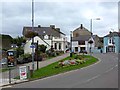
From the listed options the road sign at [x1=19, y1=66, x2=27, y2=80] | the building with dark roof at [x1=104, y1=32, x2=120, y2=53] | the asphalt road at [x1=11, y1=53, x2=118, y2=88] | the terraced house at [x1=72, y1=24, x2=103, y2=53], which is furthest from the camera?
the terraced house at [x1=72, y1=24, x2=103, y2=53]

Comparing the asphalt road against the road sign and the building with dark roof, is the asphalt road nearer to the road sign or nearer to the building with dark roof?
the road sign

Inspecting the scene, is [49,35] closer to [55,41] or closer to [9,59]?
[55,41]

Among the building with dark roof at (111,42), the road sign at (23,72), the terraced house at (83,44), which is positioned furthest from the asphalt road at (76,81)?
the terraced house at (83,44)

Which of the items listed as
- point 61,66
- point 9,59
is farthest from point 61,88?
point 9,59

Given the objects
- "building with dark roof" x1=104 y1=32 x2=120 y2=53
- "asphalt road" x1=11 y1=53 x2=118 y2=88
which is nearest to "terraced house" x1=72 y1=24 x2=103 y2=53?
"building with dark roof" x1=104 y1=32 x2=120 y2=53

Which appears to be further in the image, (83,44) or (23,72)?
(83,44)

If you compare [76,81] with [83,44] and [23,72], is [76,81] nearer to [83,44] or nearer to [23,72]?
[23,72]

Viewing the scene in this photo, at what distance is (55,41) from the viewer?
106 m

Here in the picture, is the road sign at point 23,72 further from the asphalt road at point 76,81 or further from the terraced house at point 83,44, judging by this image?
the terraced house at point 83,44

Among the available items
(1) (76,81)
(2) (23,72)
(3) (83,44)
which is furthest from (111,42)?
(1) (76,81)

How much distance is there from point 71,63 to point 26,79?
1818 cm

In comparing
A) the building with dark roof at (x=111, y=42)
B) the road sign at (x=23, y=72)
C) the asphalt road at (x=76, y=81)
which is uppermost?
the building with dark roof at (x=111, y=42)

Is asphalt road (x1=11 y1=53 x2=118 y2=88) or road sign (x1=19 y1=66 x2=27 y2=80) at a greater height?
road sign (x1=19 y1=66 x2=27 y2=80)

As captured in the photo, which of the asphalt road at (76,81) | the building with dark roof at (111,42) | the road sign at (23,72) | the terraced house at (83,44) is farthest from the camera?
the terraced house at (83,44)
